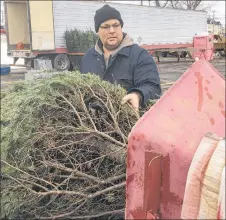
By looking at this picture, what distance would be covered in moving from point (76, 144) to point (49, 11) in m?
15.5

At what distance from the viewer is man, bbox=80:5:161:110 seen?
3.02 m

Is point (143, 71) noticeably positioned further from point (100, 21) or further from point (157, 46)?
point (157, 46)

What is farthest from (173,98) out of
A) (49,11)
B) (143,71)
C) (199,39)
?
(199,39)

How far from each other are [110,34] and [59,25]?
15.4 m

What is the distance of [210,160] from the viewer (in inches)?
49.0

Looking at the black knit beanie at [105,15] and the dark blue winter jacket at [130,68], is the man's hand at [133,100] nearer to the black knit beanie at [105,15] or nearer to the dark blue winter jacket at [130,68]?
the dark blue winter jacket at [130,68]

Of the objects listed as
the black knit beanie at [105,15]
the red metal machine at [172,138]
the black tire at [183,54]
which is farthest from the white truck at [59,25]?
the red metal machine at [172,138]

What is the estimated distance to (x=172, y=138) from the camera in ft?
4.59

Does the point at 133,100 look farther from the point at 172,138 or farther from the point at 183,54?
the point at 183,54

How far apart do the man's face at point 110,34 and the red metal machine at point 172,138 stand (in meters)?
1.69

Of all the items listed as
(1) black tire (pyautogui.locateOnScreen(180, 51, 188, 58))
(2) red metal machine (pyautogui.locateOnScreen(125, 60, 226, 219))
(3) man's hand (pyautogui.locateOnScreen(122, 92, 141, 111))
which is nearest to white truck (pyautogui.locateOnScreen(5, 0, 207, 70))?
(1) black tire (pyautogui.locateOnScreen(180, 51, 188, 58))

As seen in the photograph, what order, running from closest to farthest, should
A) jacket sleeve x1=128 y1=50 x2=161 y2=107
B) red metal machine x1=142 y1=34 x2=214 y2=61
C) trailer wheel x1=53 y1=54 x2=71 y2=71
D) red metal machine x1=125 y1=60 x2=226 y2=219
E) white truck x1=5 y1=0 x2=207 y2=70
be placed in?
red metal machine x1=125 y1=60 x2=226 y2=219, jacket sleeve x1=128 y1=50 x2=161 y2=107, white truck x1=5 y1=0 x2=207 y2=70, trailer wheel x1=53 y1=54 x2=71 y2=71, red metal machine x1=142 y1=34 x2=214 y2=61

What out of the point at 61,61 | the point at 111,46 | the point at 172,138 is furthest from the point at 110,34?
the point at 61,61

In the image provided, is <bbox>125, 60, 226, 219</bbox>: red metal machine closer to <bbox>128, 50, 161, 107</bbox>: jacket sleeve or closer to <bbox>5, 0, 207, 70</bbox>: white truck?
<bbox>128, 50, 161, 107</bbox>: jacket sleeve
